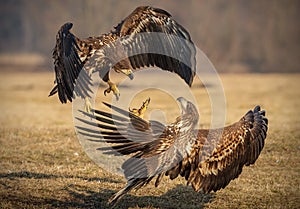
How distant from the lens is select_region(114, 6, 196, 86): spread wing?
7.74 meters

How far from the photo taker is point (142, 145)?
612 cm

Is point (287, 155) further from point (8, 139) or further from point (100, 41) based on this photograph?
point (8, 139)

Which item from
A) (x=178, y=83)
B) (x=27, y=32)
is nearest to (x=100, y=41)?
(x=178, y=83)

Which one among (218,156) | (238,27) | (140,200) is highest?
(238,27)

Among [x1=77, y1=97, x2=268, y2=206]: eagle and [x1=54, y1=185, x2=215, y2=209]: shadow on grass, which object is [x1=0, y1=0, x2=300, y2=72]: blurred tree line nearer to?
[x1=54, y1=185, x2=215, y2=209]: shadow on grass

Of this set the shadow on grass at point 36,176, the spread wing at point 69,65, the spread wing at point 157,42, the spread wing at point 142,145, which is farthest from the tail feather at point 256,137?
the shadow on grass at point 36,176

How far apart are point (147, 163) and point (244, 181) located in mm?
3106

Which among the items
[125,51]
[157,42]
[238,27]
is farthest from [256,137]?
[238,27]

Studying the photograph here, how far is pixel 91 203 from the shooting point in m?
7.28

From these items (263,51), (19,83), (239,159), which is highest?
(263,51)

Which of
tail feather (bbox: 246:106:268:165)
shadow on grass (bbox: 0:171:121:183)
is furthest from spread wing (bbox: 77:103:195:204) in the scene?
shadow on grass (bbox: 0:171:121:183)

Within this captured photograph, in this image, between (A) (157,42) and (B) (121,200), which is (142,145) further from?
(A) (157,42)

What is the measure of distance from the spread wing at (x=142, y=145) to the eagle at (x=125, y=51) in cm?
146

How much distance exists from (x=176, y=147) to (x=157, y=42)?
228cm
